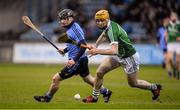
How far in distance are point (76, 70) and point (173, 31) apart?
11144 mm

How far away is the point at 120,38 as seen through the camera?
16953 mm

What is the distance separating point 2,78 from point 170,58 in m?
7.07

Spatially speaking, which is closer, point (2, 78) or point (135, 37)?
point (2, 78)

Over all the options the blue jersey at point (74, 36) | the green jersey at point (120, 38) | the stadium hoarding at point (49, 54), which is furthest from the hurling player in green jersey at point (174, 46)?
the blue jersey at point (74, 36)

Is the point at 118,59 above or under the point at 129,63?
above

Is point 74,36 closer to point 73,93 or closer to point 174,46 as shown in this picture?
point 73,93

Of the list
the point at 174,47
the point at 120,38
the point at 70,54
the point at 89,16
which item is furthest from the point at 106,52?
the point at 89,16

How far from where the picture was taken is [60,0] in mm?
43844

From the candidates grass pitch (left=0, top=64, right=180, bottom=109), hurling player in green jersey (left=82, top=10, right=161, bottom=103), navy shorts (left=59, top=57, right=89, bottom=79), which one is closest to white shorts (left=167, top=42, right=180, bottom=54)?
grass pitch (left=0, top=64, right=180, bottom=109)

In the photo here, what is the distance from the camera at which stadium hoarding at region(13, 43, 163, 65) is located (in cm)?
3797

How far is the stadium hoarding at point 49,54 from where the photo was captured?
37969mm

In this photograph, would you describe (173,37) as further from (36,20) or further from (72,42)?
(36,20)

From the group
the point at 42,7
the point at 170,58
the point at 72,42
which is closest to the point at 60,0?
the point at 42,7

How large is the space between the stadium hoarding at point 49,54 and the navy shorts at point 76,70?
19851mm
